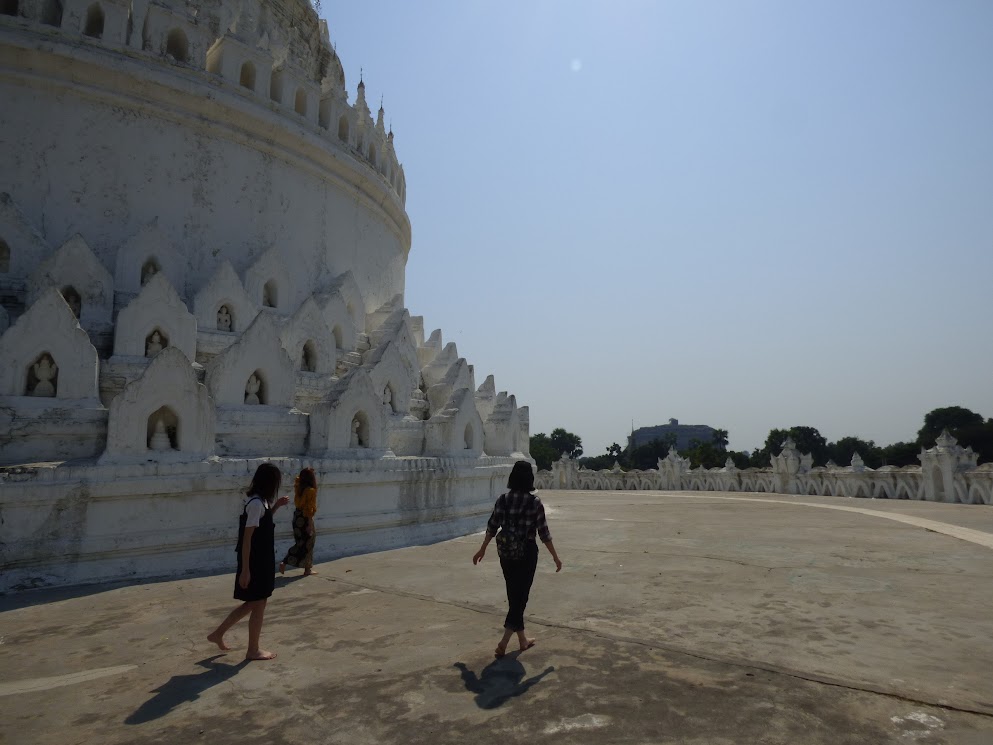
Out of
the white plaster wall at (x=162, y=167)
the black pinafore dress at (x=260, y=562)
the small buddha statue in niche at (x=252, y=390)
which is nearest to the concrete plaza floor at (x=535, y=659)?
the black pinafore dress at (x=260, y=562)

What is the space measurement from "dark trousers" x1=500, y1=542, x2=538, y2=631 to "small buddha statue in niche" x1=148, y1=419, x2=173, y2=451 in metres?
4.83

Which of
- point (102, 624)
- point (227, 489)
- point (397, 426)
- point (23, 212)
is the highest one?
point (23, 212)

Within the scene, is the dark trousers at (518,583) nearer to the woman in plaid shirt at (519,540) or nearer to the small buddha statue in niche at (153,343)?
the woman in plaid shirt at (519,540)

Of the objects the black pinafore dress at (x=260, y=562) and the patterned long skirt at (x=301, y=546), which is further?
the patterned long skirt at (x=301, y=546)

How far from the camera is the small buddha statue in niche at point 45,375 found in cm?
747

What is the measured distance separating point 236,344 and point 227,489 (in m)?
2.00

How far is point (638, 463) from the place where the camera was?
107062 millimetres

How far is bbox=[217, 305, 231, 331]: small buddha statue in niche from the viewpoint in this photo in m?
10.1

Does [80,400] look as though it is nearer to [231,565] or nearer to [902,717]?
[231,565]

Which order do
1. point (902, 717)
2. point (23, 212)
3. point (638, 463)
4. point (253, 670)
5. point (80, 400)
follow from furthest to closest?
1. point (638, 463)
2. point (23, 212)
3. point (80, 400)
4. point (253, 670)
5. point (902, 717)

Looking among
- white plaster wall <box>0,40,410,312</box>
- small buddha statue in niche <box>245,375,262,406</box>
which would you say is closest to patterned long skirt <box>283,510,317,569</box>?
small buddha statue in niche <box>245,375,262,406</box>

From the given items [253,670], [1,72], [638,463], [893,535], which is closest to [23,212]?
[1,72]

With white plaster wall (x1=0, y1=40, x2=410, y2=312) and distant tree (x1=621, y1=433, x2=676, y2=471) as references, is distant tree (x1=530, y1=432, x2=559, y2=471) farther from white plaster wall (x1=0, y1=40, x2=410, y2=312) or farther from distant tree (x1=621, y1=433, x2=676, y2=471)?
white plaster wall (x1=0, y1=40, x2=410, y2=312)

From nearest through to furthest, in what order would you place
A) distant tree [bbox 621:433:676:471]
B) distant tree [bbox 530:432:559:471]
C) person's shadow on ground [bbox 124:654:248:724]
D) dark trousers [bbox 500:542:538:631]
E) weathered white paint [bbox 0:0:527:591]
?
1. person's shadow on ground [bbox 124:654:248:724]
2. dark trousers [bbox 500:542:538:631]
3. weathered white paint [bbox 0:0:527:591]
4. distant tree [bbox 530:432:559:471]
5. distant tree [bbox 621:433:676:471]
